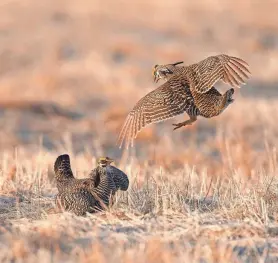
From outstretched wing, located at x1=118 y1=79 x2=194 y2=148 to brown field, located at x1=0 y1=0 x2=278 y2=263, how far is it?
1.48ft

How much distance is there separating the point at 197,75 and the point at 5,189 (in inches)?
71.0

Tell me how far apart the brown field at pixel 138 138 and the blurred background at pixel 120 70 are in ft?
0.14

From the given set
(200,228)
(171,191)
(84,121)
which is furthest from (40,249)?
(84,121)

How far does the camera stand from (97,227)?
6422 mm

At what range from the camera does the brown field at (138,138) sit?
6.10 meters

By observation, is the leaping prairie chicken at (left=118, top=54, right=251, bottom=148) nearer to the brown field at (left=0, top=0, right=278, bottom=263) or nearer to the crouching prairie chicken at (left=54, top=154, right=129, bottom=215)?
the brown field at (left=0, top=0, right=278, bottom=263)

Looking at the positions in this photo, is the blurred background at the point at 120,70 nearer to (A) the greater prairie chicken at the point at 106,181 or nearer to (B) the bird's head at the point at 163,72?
(B) the bird's head at the point at 163,72

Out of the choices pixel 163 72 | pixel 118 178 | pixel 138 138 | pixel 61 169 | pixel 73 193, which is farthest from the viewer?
pixel 138 138

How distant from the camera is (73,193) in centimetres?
705

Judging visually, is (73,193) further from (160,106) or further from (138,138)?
(138,138)

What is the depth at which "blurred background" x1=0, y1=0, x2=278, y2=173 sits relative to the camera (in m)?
14.9

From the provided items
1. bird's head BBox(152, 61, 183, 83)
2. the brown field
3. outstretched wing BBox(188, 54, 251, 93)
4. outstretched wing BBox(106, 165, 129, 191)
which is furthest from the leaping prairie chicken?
outstretched wing BBox(106, 165, 129, 191)

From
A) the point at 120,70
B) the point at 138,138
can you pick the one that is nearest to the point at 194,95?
the point at 138,138

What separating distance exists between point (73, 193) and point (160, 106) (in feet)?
4.46
